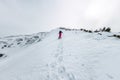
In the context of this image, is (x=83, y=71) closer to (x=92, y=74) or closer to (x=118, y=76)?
(x=92, y=74)

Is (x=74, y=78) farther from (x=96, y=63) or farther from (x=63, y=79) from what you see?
(x=96, y=63)

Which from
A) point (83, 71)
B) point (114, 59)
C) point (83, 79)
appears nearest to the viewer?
point (83, 79)

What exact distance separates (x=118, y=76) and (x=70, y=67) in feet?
7.91

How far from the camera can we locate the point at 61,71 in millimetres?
5301

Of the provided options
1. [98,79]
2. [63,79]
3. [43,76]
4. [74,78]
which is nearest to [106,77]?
[98,79]

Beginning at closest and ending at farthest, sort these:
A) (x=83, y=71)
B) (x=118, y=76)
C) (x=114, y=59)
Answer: (x=118, y=76), (x=83, y=71), (x=114, y=59)

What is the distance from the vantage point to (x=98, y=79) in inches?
165

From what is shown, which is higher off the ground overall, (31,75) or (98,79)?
(98,79)

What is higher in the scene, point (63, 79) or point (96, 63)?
point (96, 63)

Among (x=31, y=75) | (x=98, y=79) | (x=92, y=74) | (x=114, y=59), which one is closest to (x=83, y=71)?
(x=92, y=74)

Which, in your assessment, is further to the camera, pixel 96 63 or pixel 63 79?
pixel 96 63

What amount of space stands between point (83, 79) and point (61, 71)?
1.33 meters

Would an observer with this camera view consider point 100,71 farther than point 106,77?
Yes

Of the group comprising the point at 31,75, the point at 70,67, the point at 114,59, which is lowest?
the point at 31,75
